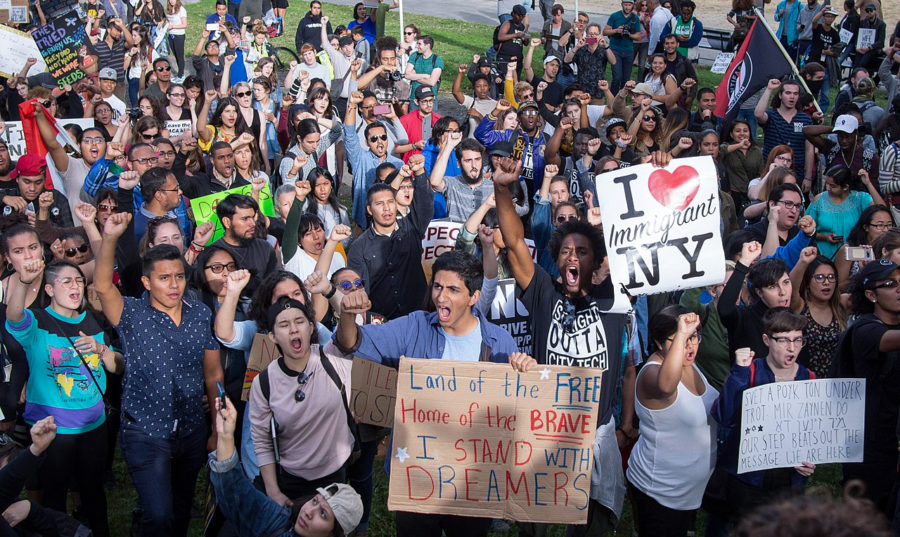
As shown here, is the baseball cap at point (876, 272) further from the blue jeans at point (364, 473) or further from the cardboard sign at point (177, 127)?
the cardboard sign at point (177, 127)

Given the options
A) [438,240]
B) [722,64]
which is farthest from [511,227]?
[722,64]

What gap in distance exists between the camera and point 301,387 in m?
5.02

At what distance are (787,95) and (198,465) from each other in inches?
327

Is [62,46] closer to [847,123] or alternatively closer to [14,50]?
[14,50]

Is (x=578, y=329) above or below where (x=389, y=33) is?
below

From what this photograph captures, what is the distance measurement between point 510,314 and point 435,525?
5.49 feet

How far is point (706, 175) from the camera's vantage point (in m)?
5.50

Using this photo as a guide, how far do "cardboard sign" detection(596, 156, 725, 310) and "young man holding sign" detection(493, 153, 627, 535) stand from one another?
260 millimetres

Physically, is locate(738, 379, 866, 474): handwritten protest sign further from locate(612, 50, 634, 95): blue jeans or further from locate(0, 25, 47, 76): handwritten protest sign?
locate(612, 50, 634, 95): blue jeans

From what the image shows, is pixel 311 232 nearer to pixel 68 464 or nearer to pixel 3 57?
pixel 68 464

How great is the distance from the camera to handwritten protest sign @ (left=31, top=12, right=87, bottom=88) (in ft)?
41.8

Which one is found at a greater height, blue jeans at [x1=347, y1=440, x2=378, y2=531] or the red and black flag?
the red and black flag

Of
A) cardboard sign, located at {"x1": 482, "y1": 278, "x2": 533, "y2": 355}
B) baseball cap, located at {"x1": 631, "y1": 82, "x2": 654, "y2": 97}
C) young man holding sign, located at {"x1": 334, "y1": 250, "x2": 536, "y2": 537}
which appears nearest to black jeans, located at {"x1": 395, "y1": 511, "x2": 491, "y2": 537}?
young man holding sign, located at {"x1": 334, "y1": 250, "x2": 536, "y2": 537}

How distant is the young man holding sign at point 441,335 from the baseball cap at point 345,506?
477 mm
